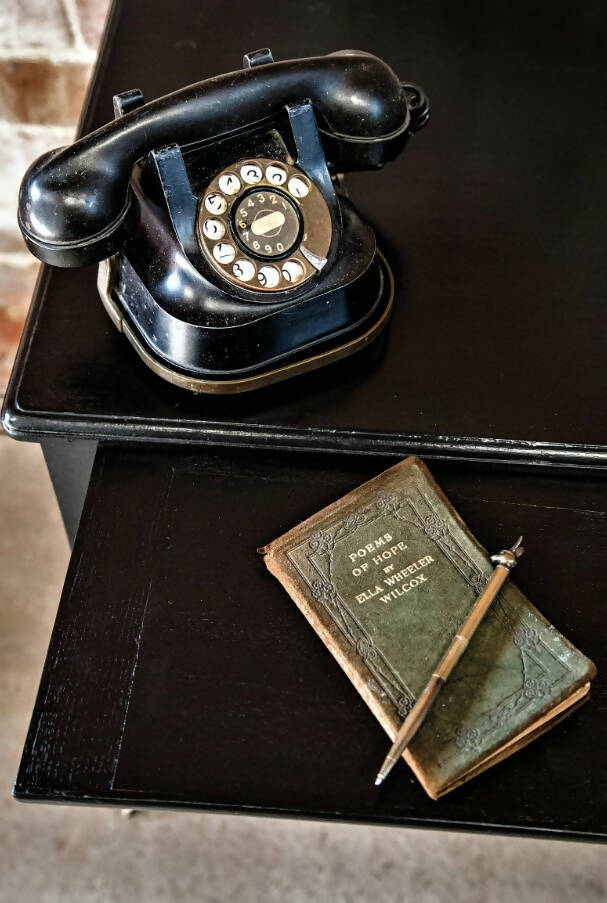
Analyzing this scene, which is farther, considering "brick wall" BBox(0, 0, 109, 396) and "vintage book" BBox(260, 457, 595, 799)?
"brick wall" BBox(0, 0, 109, 396)

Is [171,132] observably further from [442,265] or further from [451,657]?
[451,657]

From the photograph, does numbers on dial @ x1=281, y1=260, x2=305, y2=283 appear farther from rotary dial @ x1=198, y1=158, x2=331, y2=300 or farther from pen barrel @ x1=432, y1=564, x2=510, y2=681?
pen barrel @ x1=432, y1=564, x2=510, y2=681

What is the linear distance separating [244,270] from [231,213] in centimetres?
Result: 5

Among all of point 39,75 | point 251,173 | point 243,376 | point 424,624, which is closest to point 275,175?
point 251,173

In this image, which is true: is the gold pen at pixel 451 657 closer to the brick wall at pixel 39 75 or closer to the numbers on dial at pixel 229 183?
the numbers on dial at pixel 229 183

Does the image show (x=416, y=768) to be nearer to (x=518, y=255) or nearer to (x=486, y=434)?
(x=486, y=434)

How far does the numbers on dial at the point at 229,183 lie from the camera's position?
75cm

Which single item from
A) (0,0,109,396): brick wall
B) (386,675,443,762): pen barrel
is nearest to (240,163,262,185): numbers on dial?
(386,675,443,762): pen barrel

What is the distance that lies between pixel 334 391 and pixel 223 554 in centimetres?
18

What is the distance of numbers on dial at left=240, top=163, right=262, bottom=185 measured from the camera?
753 mm

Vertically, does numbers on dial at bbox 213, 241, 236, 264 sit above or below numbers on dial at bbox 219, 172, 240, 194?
below

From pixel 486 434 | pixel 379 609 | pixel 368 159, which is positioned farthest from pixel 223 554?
pixel 368 159

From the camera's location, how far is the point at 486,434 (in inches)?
31.6

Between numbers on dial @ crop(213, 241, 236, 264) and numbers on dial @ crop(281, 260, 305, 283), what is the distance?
4 cm
